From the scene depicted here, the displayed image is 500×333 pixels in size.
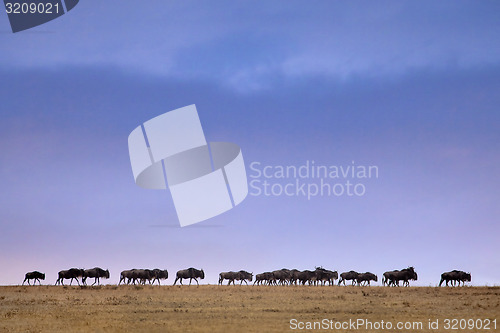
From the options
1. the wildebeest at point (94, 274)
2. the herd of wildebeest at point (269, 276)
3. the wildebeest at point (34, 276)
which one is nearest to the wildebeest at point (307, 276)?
the herd of wildebeest at point (269, 276)

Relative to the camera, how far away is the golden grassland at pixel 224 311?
28.0m

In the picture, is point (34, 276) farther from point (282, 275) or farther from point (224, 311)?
point (224, 311)

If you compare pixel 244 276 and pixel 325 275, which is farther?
pixel 244 276

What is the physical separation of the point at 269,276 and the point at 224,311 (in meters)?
39.0

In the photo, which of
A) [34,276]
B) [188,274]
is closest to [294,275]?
[188,274]

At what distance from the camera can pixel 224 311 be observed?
1303 inches

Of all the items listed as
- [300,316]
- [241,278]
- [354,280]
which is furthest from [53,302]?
[354,280]

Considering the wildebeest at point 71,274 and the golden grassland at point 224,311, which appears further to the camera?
the wildebeest at point 71,274

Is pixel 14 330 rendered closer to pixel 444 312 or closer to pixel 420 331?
pixel 420 331

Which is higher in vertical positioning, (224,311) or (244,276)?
(244,276)

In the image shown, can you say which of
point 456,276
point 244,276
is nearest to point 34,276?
point 244,276

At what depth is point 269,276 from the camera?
2817 inches

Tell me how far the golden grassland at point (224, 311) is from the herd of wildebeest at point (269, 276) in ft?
66.4

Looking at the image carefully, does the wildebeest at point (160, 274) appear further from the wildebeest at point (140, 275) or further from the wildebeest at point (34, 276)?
the wildebeest at point (34, 276)
